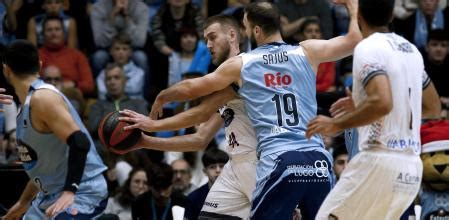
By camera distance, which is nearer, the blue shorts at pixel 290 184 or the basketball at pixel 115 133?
the blue shorts at pixel 290 184

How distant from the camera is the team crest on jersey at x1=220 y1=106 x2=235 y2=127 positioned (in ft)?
27.9

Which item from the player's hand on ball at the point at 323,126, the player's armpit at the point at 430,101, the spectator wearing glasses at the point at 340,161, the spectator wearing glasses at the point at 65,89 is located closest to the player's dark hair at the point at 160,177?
the spectator wearing glasses at the point at 340,161

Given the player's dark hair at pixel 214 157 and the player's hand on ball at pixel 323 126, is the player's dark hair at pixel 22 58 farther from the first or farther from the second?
the player's dark hair at pixel 214 157

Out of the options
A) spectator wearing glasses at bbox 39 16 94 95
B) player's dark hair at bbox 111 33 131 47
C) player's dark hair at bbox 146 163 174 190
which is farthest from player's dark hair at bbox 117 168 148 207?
player's dark hair at bbox 111 33 131 47

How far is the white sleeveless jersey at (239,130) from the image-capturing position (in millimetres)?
8414

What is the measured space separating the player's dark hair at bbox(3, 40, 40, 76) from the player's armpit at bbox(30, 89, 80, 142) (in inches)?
12.1

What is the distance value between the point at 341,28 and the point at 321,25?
0.54 meters

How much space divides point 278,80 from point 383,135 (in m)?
1.30

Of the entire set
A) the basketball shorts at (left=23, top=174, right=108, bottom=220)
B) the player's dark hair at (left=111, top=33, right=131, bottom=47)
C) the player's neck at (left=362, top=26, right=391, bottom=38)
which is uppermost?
the player's neck at (left=362, top=26, right=391, bottom=38)

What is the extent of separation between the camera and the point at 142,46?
15477 millimetres

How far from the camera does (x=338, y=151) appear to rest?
12.6m

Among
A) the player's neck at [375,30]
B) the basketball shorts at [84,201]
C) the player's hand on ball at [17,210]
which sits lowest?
the player's hand on ball at [17,210]

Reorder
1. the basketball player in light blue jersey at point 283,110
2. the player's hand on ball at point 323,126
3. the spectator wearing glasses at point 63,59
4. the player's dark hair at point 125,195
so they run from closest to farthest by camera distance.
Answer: the player's hand on ball at point 323,126
the basketball player in light blue jersey at point 283,110
the player's dark hair at point 125,195
the spectator wearing glasses at point 63,59

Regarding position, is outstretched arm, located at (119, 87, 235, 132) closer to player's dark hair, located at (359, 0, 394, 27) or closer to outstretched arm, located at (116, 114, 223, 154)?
outstretched arm, located at (116, 114, 223, 154)
